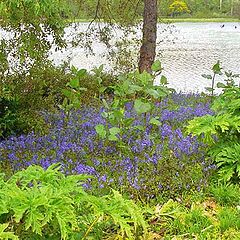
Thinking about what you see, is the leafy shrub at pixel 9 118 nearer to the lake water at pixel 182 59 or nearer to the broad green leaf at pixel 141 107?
the broad green leaf at pixel 141 107

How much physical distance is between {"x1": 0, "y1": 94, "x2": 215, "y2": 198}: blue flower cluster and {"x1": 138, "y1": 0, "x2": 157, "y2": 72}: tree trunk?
2.17 m

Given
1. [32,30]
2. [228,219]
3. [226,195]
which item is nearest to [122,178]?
[226,195]

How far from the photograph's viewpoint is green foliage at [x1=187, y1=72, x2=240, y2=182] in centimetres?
364

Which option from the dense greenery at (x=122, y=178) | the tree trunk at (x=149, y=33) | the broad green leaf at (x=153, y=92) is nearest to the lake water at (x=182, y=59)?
the tree trunk at (x=149, y=33)

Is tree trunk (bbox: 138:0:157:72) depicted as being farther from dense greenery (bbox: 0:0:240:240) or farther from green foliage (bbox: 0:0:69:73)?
green foliage (bbox: 0:0:69:73)

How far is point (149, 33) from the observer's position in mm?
7328

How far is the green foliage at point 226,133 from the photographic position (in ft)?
11.9

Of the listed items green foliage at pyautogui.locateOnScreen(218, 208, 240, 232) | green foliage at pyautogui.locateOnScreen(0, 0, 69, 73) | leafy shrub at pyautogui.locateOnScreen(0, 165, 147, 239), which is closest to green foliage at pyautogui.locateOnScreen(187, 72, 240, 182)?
green foliage at pyautogui.locateOnScreen(218, 208, 240, 232)

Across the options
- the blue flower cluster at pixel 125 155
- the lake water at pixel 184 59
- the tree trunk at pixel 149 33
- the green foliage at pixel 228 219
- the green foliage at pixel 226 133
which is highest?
the tree trunk at pixel 149 33

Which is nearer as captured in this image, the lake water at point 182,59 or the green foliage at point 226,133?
the green foliage at point 226,133

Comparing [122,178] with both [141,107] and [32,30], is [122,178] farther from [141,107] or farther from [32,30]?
[32,30]

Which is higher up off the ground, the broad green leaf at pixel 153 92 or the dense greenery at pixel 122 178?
the broad green leaf at pixel 153 92

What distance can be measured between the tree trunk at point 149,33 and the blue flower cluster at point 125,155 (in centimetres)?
217

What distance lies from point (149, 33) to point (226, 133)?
3.69 m
